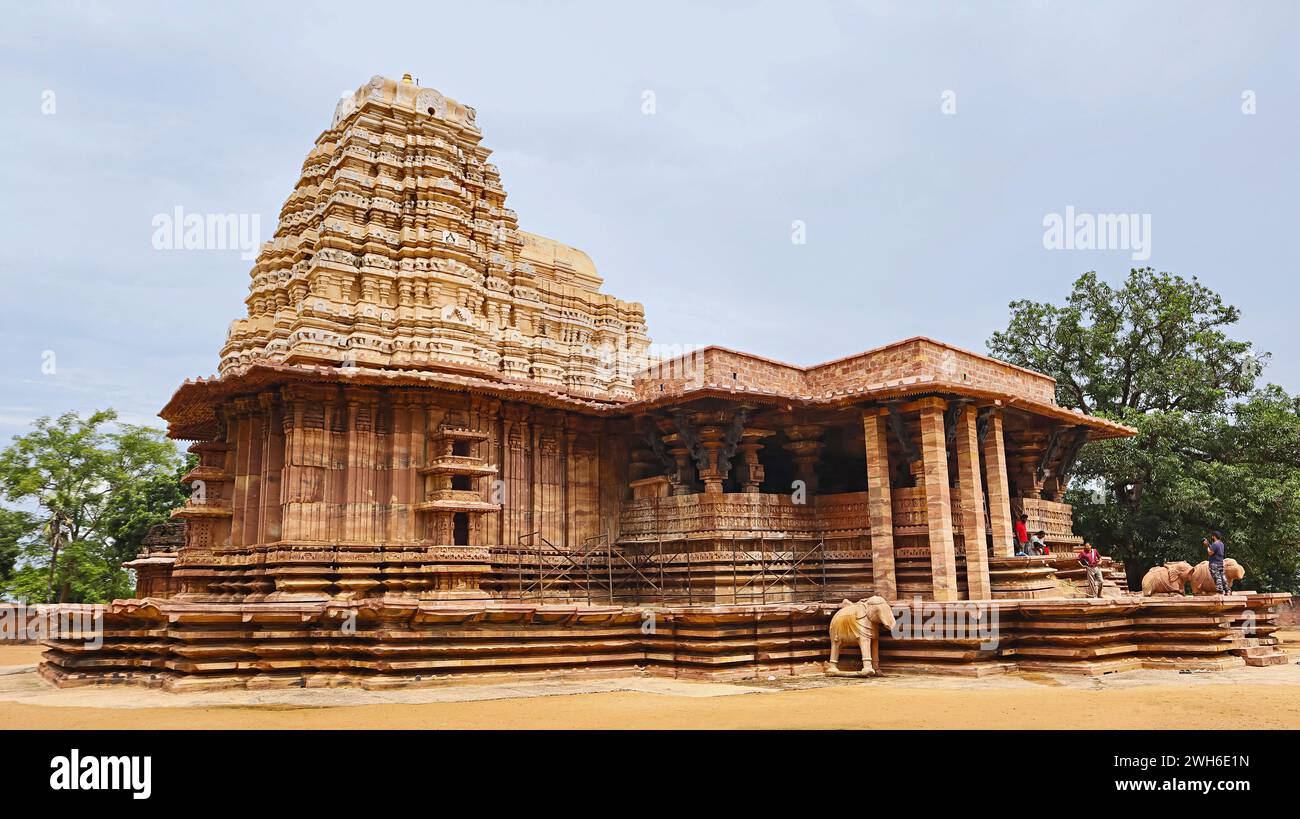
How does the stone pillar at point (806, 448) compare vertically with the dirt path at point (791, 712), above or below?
above

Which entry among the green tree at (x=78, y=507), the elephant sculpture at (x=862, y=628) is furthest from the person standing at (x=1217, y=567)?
the green tree at (x=78, y=507)

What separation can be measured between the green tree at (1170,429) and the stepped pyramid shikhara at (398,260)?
16.5 meters

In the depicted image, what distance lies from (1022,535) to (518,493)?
1067cm

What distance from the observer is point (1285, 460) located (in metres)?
25.6

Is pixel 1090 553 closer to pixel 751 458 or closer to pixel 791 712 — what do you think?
pixel 751 458

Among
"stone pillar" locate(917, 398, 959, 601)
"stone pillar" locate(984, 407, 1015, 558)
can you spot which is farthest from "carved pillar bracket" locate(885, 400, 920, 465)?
"stone pillar" locate(984, 407, 1015, 558)

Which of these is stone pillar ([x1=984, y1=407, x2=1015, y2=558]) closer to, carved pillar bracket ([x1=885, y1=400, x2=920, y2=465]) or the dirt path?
carved pillar bracket ([x1=885, y1=400, x2=920, y2=465])

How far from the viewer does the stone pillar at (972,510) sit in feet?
52.4

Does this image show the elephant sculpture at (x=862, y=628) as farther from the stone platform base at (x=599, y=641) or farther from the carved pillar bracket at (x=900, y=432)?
the carved pillar bracket at (x=900, y=432)

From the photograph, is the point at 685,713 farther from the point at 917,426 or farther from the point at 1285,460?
the point at 1285,460

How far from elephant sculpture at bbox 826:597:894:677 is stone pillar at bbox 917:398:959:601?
183cm

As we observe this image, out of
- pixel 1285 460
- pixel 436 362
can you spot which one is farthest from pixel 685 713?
pixel 1285 460

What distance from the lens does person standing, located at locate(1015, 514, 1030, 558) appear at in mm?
18609
